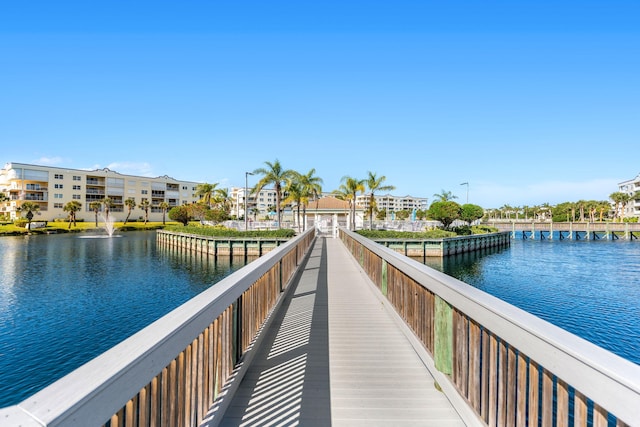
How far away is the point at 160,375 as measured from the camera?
2.04 metres

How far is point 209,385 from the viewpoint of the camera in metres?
2.91

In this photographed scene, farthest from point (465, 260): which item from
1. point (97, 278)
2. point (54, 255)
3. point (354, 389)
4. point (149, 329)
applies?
point (54, 255)

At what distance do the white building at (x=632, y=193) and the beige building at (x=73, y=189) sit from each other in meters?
122

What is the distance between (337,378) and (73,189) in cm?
8895

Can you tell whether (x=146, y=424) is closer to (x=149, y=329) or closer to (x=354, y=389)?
(x=149, y=329)

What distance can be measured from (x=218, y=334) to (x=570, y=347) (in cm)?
260

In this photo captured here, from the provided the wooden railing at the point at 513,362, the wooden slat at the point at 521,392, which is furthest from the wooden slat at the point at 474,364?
the wooden slat at the point at 521,392

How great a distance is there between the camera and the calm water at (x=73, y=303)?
8.93 meters

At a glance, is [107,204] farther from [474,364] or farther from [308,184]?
[474,364]

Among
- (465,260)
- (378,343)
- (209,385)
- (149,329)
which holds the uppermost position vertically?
(149,329)

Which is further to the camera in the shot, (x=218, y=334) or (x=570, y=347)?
(x=218, y=334)

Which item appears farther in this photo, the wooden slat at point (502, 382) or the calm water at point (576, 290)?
the calm water at point (576, 290)

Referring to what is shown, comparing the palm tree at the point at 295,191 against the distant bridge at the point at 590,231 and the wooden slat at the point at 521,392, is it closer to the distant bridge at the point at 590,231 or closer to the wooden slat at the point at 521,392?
the wooden slat at the point at 521,392

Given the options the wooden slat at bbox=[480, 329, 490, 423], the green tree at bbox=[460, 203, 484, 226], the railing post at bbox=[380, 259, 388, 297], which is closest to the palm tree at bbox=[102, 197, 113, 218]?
the green tree at bbox=[460, 203, 484, 226]
